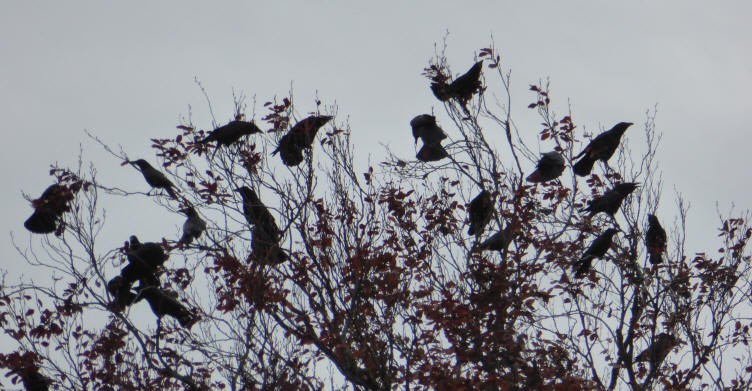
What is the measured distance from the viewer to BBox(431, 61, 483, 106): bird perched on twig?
352 inches

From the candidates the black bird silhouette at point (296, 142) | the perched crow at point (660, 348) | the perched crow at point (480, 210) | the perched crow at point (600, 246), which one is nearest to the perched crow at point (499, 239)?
the perched crow at point (480, 210)

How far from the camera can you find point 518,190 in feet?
29.0

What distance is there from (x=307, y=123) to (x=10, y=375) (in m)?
5.32

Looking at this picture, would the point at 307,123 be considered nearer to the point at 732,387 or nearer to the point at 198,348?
the point at 198,348

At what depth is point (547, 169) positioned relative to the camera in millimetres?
8922

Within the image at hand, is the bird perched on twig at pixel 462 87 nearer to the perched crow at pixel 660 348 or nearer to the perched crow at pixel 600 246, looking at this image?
the perched crow at pixel 600 246

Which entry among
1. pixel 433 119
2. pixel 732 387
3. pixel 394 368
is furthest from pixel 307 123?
pixel 732 387

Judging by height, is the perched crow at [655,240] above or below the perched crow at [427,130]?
below

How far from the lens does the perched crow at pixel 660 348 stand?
363 inches

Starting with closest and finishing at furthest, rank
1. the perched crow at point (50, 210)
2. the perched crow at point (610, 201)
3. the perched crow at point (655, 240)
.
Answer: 1. the perched crow at point (50, 210)
2. the perched crow at point (610, 201)
3. the perched crow at point (655, 240)

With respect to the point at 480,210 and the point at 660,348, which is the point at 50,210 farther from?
the point at 660,348

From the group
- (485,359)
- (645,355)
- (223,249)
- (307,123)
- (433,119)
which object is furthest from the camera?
(645,355)

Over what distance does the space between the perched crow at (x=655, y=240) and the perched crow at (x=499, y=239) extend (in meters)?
2.07

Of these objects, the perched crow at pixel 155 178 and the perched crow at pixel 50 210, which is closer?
the perched crow at pixel 155 178
